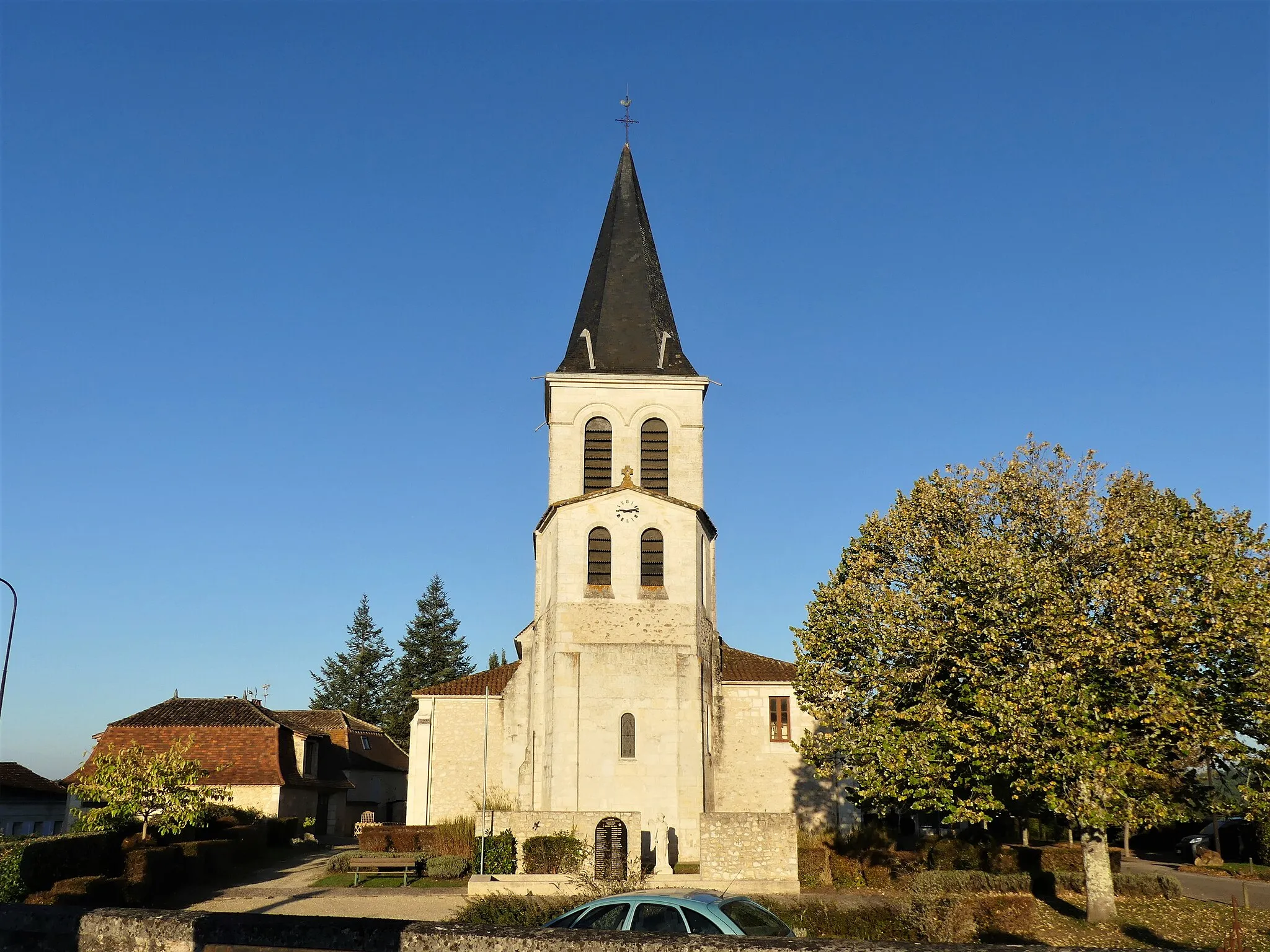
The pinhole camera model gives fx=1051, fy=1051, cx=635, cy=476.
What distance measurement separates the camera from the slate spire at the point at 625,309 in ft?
117

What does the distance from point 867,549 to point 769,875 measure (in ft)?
24.9

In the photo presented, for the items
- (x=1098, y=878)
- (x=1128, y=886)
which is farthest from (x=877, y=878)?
(x=1098, y=878)

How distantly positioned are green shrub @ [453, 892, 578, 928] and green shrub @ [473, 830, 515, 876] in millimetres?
5631

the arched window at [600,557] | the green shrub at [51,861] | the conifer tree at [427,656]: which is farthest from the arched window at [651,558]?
the conifer tree at [427,656]

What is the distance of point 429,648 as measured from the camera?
8044cm

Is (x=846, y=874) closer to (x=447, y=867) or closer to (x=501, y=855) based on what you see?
(x=501, y=855)

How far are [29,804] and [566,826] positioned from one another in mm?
26478

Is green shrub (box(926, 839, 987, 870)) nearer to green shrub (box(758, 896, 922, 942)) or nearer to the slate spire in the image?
green shrub (box(758, 896, 922, 942))

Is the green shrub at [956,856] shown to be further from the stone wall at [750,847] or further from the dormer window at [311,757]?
the dormer window at [311,757]

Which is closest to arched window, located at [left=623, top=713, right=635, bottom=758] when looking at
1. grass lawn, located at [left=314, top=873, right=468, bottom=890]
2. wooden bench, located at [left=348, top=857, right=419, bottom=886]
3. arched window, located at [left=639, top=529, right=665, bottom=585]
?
arched window, located at [left=639, top=529, right=665, bottom=585]

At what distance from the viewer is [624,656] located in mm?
31422

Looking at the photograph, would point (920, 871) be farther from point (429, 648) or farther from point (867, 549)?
point (429, 648)

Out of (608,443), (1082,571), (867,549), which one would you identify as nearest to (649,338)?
(608,443)

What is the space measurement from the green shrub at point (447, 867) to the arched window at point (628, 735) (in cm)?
558
